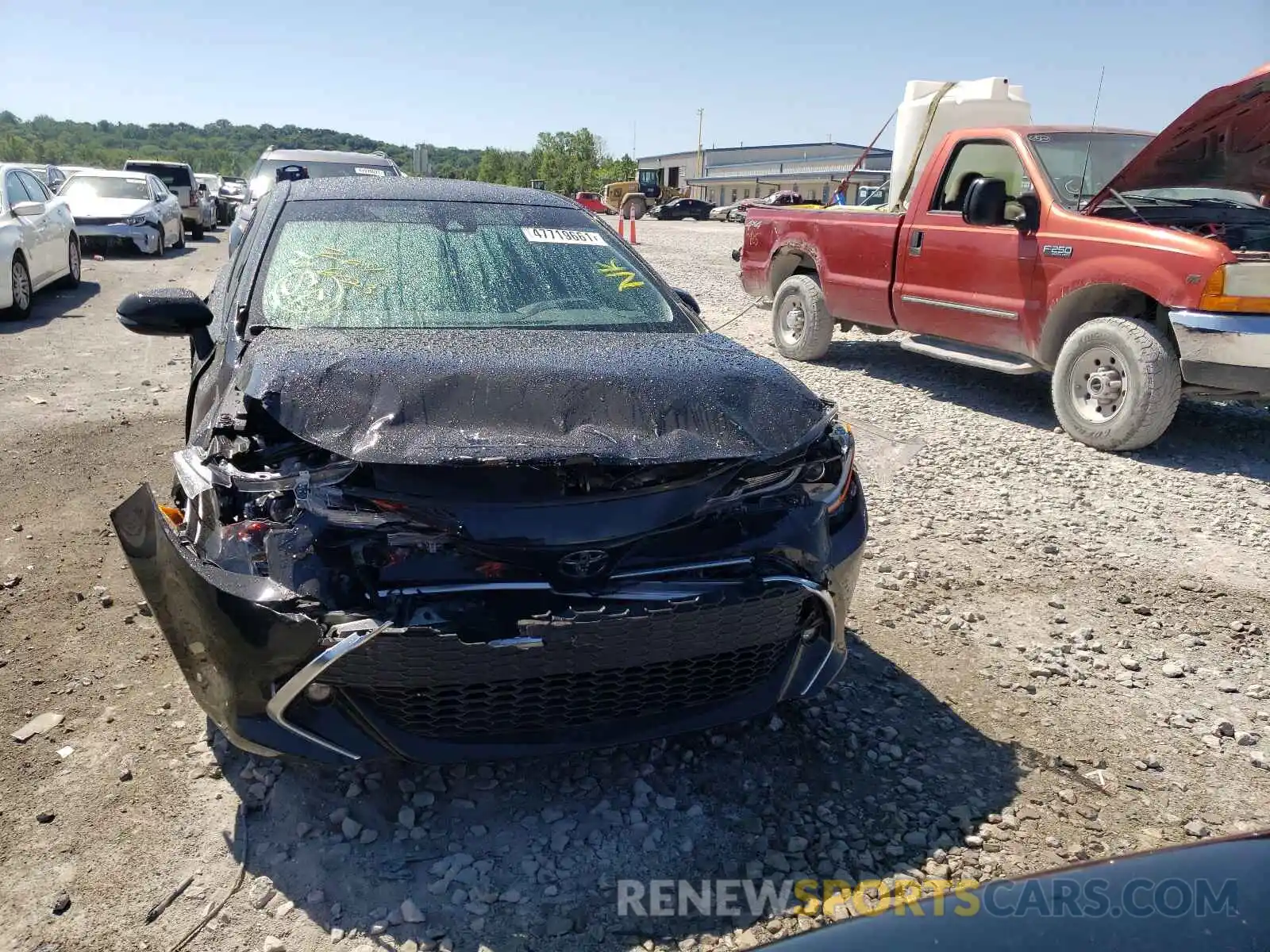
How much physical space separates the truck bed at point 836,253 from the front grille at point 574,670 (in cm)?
590

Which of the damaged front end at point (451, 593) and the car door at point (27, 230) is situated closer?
the damaged front end at point (451, 593)

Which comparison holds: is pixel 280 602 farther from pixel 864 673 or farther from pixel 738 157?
pixel 738 157

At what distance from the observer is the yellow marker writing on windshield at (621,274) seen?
12.4 feet

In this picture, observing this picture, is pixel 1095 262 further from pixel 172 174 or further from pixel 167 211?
pixel 172 174

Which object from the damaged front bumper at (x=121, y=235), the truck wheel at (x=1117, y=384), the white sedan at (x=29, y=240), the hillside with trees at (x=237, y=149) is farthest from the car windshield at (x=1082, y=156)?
the hillside with trees at (x=237, y=149)

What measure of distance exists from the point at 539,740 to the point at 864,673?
4.88 feet

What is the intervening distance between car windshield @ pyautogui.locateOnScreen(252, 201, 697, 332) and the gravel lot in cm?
140

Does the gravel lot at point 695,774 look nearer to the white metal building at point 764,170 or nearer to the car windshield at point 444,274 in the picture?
the car windshield at point 444,274

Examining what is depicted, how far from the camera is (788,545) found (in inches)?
98.8

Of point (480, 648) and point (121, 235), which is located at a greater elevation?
point (121, 235)

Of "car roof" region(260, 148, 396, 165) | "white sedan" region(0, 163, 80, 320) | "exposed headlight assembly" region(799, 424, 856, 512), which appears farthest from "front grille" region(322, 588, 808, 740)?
"car roof" region(260, 148, 396, 165)

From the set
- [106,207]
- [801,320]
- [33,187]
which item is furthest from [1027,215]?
[106,207]

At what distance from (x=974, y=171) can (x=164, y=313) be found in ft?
20.6

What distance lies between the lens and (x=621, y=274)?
3.82 m
